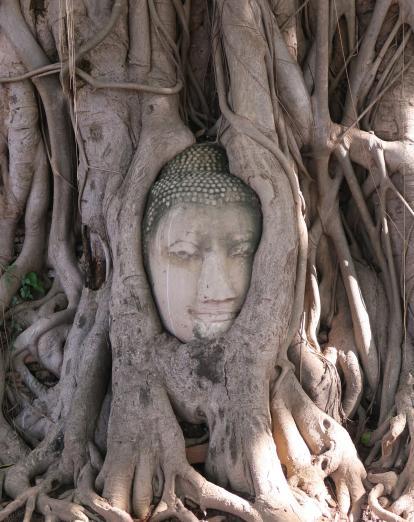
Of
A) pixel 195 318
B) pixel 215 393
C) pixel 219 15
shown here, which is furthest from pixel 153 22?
pixel 215 393

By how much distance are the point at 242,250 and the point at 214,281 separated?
0.59 feet

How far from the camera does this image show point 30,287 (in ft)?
12.6

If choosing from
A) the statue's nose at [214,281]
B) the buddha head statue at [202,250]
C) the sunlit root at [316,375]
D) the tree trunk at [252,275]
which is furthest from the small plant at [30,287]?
the sunlit root at [316,375]

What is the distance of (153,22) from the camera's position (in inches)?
140

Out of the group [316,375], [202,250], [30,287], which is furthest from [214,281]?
[30,287]

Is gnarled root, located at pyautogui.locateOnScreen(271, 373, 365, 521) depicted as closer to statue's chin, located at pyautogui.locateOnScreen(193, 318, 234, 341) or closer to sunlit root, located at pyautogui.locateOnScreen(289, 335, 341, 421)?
sunlit root, located at pyautogui.locateOnScreen(289, 335, 341, 421)

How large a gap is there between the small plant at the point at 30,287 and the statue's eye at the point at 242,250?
3.91 feet

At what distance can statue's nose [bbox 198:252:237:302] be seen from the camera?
9.96 feet

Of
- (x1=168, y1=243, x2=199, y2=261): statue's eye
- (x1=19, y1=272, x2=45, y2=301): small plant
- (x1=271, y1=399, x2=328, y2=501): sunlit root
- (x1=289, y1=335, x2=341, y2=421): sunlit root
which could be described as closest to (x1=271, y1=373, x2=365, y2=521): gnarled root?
(x1=271, y1=399, x2=328, y2=501): sunlit root

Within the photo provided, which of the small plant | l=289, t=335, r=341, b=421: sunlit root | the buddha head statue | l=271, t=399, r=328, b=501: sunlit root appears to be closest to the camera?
l=271, t=399, r=328, b=501: sunlit root

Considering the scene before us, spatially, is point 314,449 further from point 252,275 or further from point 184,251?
point 184,251

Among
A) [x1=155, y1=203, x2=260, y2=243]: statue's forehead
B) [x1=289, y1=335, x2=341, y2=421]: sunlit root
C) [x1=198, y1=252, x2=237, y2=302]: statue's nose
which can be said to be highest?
[x1=155, y1=203, x2=260, y2=243]: statue's forehead

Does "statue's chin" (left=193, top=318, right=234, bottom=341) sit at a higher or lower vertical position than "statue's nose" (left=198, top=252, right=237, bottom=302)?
lower

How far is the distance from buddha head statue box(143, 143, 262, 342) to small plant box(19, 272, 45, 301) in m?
0.89
